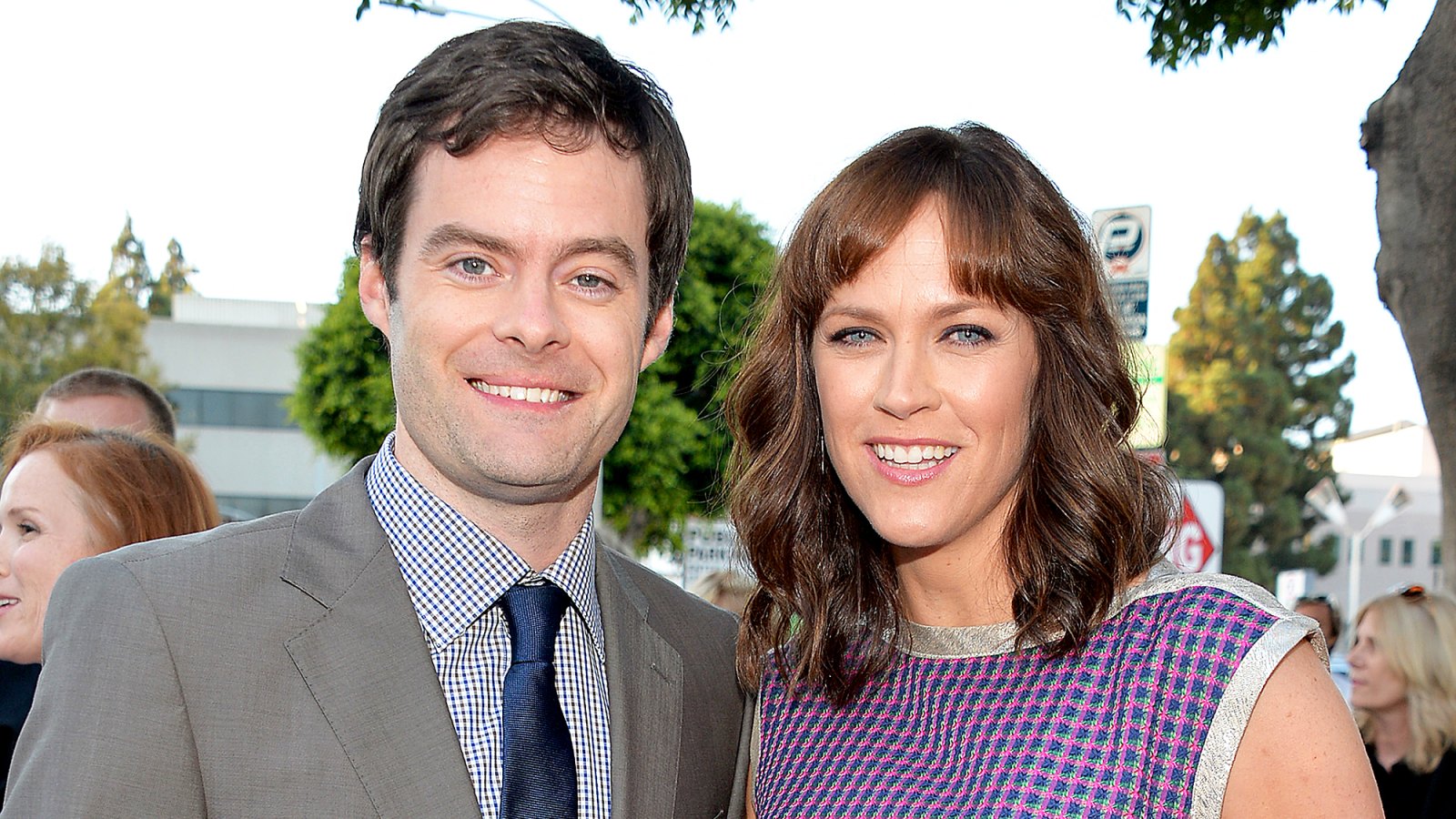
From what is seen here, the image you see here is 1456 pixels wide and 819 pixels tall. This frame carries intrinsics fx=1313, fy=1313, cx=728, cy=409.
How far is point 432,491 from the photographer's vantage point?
2.34m

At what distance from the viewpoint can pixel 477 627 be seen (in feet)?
7.47

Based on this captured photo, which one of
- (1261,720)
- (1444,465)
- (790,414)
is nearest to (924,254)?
(790,414)

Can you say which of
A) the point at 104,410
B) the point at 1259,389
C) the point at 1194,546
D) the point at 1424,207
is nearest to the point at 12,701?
the point at 104,410

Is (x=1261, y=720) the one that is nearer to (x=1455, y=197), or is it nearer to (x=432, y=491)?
(x=432, y=491)

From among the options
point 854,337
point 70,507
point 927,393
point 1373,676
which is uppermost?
point 854,337

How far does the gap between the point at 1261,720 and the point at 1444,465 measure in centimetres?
305

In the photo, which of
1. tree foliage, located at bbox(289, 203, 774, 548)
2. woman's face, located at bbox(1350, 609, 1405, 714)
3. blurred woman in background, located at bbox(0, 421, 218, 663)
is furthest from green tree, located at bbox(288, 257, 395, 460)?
blurred woman in background, located at bbox(0, 421, 218, 663)

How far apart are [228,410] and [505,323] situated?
41.2m

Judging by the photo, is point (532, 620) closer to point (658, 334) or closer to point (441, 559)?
point (441, 559)

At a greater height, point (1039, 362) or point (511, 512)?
point (1039, 362)

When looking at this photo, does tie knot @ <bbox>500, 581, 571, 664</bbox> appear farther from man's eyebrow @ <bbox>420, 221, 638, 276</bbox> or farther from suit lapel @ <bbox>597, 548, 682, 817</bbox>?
man's eyebrow @ <bbox>420, 221, 638, 276</bbox>

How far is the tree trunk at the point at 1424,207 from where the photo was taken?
14.1ft

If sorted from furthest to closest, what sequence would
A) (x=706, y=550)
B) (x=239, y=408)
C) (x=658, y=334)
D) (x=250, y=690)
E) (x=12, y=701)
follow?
(x=239, y=408)
(x=706, y=550)
(x=12, y=701)
(x=658, y=334)
(x=250, y=690)

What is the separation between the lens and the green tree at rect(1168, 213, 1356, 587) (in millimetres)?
37312
